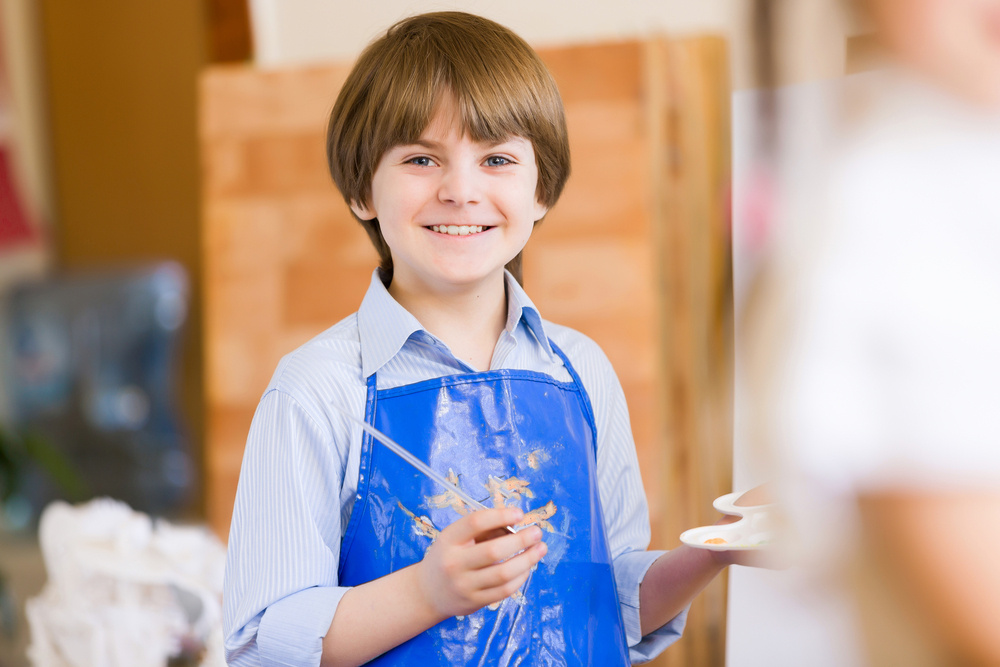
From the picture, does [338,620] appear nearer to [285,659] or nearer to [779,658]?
[285,659]

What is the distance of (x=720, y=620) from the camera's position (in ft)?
3.48

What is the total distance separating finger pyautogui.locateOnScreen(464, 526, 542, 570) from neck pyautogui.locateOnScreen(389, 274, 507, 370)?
0.63ft

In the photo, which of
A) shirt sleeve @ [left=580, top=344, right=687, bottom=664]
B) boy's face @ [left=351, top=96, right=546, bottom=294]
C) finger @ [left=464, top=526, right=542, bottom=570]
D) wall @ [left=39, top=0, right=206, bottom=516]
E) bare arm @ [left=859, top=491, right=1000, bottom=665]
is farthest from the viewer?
wall @ [left=39, top=0, right=206, bottom=516]

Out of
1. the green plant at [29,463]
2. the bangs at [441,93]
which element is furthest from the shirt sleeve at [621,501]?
the green plant at [29,463]

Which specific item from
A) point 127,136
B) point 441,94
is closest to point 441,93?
point 441,94

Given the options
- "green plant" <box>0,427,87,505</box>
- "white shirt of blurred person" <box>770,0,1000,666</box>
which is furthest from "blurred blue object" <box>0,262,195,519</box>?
"white shirt of blurred person" <box>770,0,1000,666</box>

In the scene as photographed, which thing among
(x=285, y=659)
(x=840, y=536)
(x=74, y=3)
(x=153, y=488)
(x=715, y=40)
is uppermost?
(x=74, y=3)

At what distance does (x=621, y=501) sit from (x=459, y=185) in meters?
0.33

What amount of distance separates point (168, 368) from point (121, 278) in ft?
0.84

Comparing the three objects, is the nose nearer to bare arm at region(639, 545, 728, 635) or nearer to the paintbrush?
the paintbrush

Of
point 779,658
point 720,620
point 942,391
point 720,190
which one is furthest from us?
point 720,190

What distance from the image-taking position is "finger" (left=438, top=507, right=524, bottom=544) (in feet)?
1.89

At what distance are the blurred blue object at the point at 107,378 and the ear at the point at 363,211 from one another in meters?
1.56

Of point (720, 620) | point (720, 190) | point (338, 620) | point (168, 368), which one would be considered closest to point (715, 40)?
point (720, 190)
